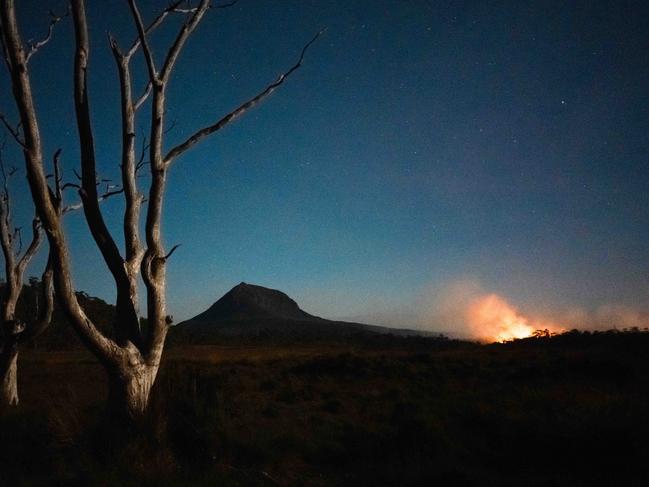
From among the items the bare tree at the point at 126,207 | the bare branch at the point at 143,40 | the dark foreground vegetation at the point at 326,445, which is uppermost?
the bare branch at the point at 143,40

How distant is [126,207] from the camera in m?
5.22

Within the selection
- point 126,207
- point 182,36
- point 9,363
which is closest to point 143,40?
point 182,36

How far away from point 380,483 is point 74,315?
3.83 meters

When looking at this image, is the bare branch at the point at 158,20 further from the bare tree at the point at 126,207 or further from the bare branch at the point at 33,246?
the bare branch at the point at 33,246

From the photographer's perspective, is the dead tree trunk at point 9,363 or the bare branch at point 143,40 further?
the dead tree trunk at point 9,363

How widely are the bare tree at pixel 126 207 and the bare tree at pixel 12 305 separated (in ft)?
12.4

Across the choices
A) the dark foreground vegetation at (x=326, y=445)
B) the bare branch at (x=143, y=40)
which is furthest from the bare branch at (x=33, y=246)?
the bare branch at (x=143, y=40)

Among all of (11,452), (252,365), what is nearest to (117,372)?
(11,452)

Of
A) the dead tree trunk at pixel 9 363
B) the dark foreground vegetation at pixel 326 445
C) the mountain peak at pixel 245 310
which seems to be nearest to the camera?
the dark foreground vegetation at pixel 326 445

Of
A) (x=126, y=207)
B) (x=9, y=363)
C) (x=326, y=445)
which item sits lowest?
(x=326, y=445)

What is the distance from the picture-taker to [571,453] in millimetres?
4719

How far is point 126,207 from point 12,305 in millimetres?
5706

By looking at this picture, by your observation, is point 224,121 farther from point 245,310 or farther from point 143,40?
point 245,310

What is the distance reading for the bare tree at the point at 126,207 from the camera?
429cm
